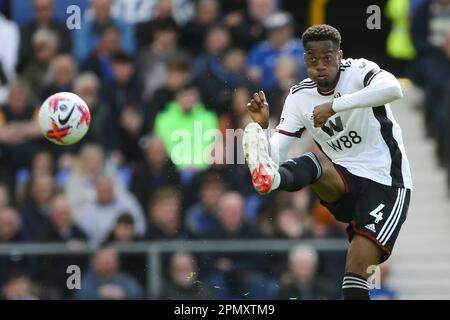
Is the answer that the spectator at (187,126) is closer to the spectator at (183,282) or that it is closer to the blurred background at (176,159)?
the blurred background at (176,159)

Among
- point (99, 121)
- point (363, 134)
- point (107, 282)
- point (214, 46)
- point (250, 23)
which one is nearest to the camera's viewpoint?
point (363, 134)

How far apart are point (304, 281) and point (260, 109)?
12.3ft

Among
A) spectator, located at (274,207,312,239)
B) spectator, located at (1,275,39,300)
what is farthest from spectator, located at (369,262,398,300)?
spectator, located at (1,275,39,300)

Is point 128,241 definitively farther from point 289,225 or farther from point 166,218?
point 289,225

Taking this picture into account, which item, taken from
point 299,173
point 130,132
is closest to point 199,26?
point 130,132

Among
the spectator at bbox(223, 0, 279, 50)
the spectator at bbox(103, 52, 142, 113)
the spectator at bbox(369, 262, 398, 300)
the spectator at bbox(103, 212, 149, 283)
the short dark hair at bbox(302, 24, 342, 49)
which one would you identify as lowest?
the spectator at bbox(369, 262, 398, 300)

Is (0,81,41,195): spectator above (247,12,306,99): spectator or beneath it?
beneath

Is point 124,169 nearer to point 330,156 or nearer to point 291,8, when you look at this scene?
point 291,8

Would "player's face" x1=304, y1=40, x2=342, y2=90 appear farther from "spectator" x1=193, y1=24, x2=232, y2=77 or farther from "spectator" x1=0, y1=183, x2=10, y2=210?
"spectator" x1=0, y1=183, x2=10, y2=210

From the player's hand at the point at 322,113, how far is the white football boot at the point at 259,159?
0.43m

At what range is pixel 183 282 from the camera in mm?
13617

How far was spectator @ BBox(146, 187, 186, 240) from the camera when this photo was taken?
14211 mm

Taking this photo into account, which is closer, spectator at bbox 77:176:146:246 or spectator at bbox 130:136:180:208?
spectator at bbox 77:176:146:246

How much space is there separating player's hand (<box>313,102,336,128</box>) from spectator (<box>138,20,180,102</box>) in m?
5.70
